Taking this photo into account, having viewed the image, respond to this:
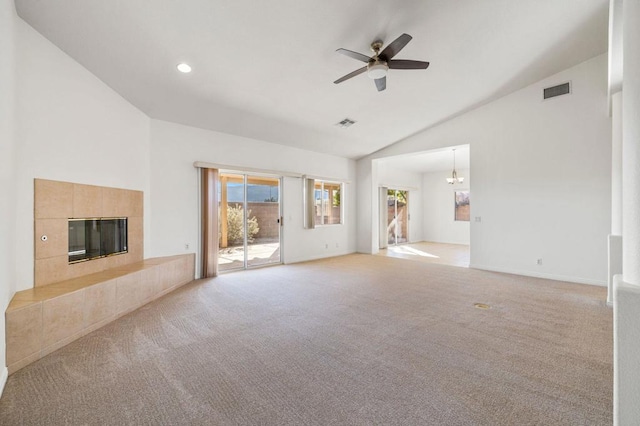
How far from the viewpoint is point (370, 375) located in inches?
89.4

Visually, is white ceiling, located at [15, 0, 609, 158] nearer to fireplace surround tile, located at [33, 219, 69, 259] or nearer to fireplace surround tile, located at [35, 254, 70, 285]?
fireplace surround tile, located at [33, 219, 69, 259]

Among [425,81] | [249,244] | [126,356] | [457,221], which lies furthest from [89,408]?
[457,221]

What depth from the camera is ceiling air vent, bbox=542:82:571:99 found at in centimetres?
518

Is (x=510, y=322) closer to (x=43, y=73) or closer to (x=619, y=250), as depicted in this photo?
(x=619, y=250)

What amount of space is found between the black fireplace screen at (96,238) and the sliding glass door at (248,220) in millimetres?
2064

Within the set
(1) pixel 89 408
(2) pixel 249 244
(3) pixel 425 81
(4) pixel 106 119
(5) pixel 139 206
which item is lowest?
(1) pixel 89 408

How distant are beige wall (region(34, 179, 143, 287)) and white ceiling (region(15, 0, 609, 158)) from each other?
1606mm

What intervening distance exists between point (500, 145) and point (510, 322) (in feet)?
13.6

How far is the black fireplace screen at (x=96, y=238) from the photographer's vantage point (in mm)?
3544

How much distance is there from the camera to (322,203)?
818cm

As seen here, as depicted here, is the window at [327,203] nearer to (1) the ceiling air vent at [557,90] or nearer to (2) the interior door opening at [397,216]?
(2) the interior door opening at [397,216]

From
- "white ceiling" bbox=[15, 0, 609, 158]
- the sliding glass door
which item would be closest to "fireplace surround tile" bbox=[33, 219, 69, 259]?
"white ceiling" bbox=[15, 0, 609, 158]

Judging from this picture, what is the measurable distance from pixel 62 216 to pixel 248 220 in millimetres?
3364

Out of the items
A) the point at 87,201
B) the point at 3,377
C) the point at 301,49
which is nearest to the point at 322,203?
the point at 301,49
